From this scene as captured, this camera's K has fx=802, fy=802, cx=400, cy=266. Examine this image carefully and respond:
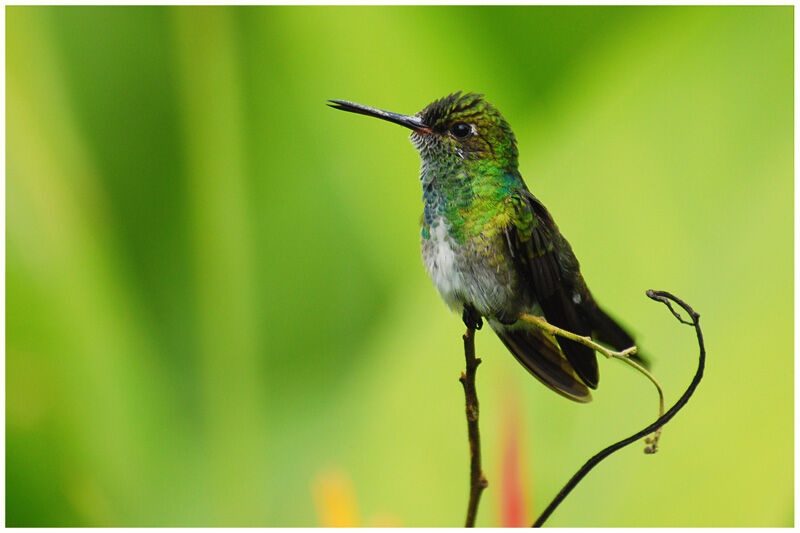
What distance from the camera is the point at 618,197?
686 mm

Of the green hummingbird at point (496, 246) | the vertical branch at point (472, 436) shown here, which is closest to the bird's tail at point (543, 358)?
the green hummingbird at point (496, 246)

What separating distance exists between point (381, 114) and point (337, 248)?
27 cm

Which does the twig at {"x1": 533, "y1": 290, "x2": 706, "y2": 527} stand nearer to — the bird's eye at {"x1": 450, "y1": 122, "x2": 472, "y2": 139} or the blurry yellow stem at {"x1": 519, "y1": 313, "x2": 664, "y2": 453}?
the blurry yellow stem at {"x1": 519, "y1": 313, "x2": 664, "y2": 453}

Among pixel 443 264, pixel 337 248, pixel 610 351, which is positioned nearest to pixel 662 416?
pixel 610 351

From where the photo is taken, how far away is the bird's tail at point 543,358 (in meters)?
0.54

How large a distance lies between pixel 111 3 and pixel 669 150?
51 cm

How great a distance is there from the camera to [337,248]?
0.77 metres

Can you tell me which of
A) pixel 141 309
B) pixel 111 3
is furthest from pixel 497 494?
pixel 111 3

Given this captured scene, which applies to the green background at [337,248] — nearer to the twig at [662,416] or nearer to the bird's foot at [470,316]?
the bird's foot at [470,316]

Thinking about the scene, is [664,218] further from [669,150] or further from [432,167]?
[432,167]

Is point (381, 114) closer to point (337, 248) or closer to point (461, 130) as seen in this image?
point (461, 130)

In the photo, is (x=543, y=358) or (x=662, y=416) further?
(x=543, y=358)

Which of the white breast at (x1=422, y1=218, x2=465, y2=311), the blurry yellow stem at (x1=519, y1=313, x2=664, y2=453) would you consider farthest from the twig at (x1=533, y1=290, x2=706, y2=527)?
the white breast at (x1=422, y1=218, x2=465, y2=311)

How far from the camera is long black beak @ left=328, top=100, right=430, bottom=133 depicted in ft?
1.69
